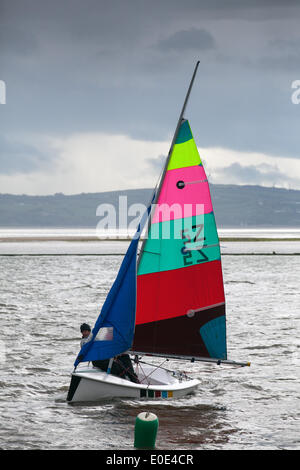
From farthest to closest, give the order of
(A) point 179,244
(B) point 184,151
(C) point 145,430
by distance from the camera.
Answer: (A) point 179,244 < (B) point 184,151 < (C) point 145,430

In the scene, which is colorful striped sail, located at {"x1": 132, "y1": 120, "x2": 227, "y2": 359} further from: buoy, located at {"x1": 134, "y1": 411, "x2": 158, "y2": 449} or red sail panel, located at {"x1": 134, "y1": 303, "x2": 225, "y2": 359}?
buoy, located at {"x1": 134, "y1": 411, "x2": 158, "y2": 449}

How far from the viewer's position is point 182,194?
18.2 m

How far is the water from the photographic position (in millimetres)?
15898

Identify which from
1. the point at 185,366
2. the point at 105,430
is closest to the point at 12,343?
the point at 185,366

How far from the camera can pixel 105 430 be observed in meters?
16.3

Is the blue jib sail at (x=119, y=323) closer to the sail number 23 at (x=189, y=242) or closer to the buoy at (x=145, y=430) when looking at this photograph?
the sail number 23 at (x=189, y=242)

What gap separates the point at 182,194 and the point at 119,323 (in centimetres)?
401

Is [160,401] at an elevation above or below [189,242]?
below

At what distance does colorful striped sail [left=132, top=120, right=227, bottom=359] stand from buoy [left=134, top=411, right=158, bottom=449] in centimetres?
426

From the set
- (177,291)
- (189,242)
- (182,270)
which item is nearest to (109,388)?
(177,291)

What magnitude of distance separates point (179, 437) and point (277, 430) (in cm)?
265

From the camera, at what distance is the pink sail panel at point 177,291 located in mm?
18578

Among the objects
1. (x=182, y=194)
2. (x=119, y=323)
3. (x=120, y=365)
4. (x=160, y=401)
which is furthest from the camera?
(x=160, y=401)

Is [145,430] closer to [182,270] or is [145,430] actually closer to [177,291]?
[177,291]
